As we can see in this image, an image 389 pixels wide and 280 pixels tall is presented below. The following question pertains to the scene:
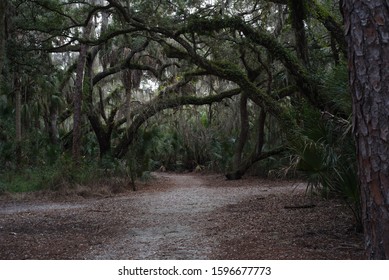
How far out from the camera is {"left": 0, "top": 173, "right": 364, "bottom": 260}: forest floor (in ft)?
16.6

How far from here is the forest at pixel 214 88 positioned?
3.19 metres

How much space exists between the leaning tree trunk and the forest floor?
163 cm

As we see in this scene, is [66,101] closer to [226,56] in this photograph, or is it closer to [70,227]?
[226,56]

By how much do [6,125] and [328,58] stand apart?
41.6 feet

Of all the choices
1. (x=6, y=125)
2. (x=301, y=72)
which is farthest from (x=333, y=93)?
(x=6, y=125)

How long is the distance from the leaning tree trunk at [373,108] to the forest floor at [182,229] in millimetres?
1625

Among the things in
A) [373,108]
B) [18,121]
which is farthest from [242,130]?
[373,108]

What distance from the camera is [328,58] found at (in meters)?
12.8

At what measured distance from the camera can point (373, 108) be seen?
10.1 ft

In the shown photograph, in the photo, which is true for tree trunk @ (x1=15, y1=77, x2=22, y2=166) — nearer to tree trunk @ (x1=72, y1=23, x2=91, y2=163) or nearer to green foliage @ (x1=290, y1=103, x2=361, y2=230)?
tree trunk @ (x1=72, y1=23, x2=91, y2=163)

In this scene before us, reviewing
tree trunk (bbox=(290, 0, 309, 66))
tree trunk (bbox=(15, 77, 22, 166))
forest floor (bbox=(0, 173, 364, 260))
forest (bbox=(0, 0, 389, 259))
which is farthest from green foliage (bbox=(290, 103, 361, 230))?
tree trunk (bbox=(15, 77, 22, 166))

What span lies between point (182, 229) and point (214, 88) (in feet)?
40.3

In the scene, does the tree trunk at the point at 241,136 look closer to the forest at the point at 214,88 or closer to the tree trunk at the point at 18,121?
the forest at the point at 214,88

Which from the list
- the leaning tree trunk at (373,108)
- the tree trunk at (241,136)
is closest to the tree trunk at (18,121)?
the tree trunk at (241,136)
